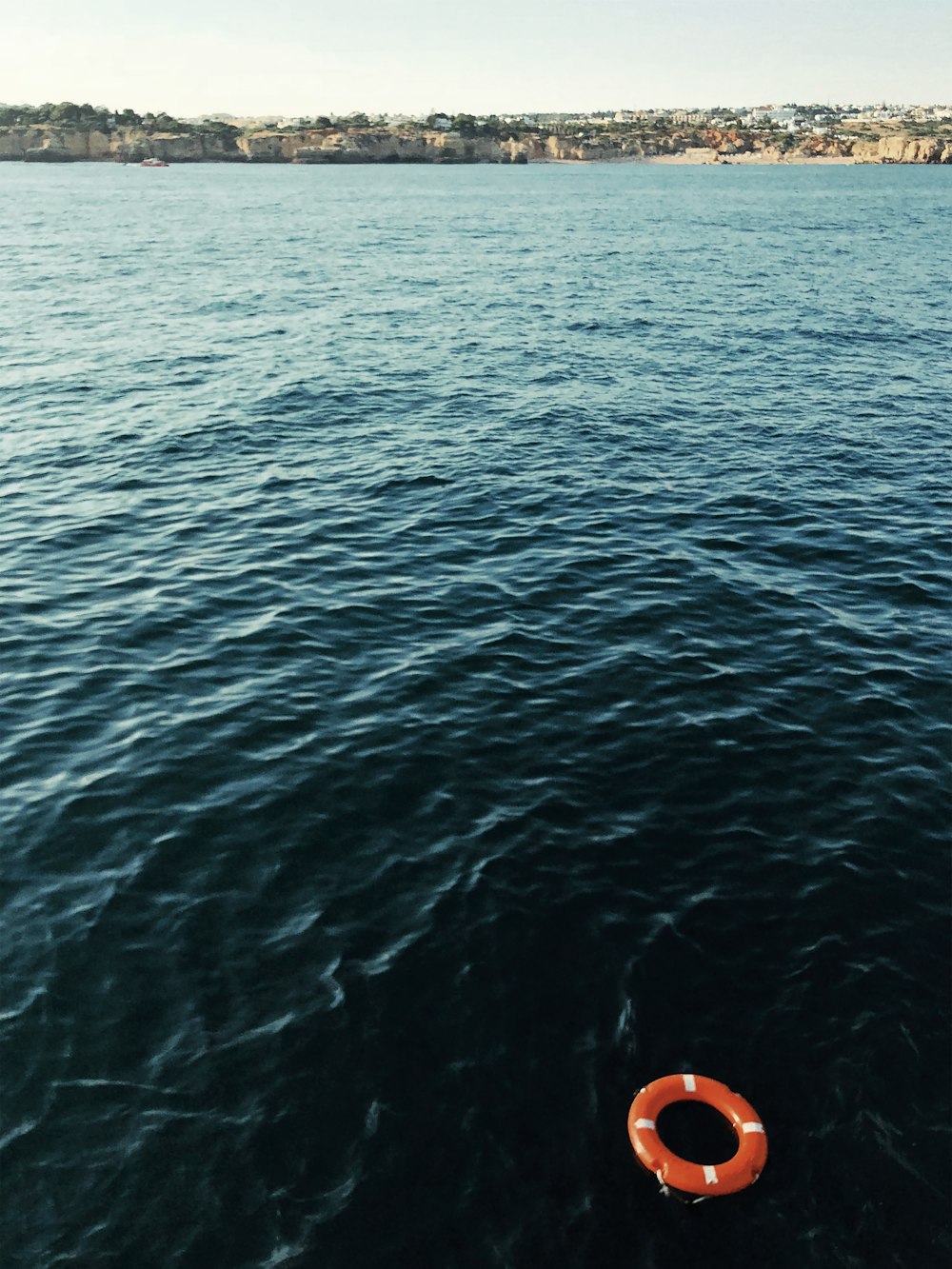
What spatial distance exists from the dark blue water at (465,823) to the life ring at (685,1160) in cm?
31

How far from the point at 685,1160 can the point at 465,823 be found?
689cm

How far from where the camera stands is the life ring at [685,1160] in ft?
38.5

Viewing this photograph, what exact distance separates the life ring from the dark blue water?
0.31 metres

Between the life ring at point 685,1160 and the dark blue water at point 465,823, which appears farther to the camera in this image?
the dark blue water at point 465,823

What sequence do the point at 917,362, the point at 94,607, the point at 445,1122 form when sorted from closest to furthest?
the point at 445,1122, the point at 94,607, the point at 917,362

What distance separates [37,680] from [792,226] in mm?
124746

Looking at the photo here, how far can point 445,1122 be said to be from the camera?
41.0 ft

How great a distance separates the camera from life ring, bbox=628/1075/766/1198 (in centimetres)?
1175

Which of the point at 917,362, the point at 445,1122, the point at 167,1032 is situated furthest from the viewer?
the point at 917,362

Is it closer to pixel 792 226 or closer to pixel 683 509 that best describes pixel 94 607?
pixel 683 509

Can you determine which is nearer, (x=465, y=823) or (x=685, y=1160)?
(x=685, y=1160)

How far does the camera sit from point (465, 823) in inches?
699

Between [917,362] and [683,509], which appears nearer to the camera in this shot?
[683,509]

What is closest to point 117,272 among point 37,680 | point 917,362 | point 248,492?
point 248,492
